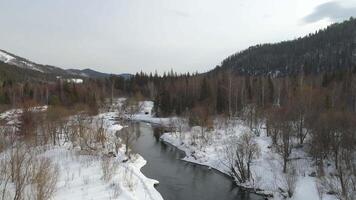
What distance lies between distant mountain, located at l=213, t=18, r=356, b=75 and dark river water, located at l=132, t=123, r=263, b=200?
111931 millimetres

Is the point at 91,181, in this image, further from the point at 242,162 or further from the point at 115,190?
the point at 242,162

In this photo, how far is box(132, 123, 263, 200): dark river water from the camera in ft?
80.3

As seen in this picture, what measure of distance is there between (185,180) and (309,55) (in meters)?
145

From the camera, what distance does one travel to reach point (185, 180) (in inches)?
1110

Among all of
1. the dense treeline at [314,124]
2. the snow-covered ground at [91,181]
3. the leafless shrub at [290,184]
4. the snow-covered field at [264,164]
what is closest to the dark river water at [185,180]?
the snow-covered field at [264,164]

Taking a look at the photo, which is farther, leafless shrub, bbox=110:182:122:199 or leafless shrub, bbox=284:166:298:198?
leafless shrub, bbox=284:166:298:198

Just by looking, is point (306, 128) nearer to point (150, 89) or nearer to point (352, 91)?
point (352, 91)

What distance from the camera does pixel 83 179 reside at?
21.0 meters

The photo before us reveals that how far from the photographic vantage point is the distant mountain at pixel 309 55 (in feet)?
459

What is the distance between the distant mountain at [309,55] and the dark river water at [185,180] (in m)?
112

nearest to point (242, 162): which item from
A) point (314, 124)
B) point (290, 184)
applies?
point (290, 184)

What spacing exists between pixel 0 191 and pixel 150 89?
109990 mm

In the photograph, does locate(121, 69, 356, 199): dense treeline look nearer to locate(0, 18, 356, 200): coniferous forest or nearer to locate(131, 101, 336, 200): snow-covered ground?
locate(0, 18, 356, 200): coniferous forest

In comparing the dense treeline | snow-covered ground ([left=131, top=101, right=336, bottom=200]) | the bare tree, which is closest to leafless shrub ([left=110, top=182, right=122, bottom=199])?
snow-covered ground ([left=131, top=101, right=336, bottom=200])
